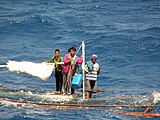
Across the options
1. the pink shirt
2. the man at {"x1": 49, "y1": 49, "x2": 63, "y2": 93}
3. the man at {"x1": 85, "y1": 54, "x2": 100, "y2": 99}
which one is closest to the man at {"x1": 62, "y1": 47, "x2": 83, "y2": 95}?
the pink shirt

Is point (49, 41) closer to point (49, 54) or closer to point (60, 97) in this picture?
point (49, 54)

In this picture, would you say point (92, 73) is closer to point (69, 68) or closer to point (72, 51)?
point (69, 68)

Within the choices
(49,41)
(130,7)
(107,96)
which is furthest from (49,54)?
(130,7)

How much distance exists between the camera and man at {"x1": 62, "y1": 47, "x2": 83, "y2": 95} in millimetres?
21062

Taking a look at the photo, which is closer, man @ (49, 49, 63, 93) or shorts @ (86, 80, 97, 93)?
man @ (49, 49, 63, 93)

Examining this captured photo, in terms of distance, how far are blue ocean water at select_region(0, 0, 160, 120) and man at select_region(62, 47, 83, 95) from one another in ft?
5.88

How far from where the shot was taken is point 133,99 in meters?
21.3

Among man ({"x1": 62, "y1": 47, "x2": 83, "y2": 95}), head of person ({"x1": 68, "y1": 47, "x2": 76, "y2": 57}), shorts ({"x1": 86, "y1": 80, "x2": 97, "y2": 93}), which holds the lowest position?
shorts ({"x1": 86, "y1": 80, "x2": 97, "y2": 93})

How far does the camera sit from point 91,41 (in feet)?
111

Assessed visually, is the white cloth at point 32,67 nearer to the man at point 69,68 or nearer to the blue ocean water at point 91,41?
the man at point 69,68

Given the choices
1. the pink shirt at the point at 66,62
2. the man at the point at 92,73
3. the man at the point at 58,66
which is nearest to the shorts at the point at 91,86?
the man at the point at 92,73

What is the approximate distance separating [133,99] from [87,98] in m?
2.35

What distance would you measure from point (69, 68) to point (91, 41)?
12887 mm

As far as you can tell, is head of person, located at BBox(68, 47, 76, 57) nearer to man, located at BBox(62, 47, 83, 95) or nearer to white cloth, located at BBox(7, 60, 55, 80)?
man, located at BBox(62, 47, 83, 95)
